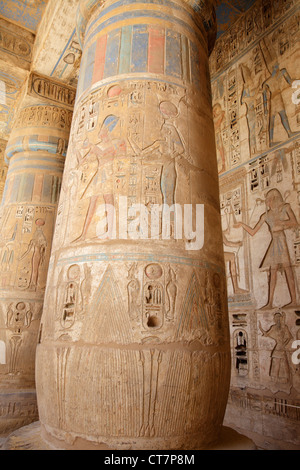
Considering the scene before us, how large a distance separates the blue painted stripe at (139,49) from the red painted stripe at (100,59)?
0.85 feet

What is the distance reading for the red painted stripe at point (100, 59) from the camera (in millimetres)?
2773

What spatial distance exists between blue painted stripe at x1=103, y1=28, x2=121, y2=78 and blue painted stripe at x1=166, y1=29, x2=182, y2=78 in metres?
0.41

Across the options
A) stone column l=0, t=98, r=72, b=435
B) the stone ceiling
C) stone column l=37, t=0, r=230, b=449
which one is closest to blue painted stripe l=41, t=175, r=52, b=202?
stone column l=0, t=98, r=72, b=435

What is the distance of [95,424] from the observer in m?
1.83

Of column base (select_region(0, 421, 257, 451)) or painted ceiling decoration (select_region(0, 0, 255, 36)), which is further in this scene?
painted ceiling decoration (select_region(0, 0, 255, 36))

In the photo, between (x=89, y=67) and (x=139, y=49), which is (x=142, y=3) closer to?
(x=139, y=49)

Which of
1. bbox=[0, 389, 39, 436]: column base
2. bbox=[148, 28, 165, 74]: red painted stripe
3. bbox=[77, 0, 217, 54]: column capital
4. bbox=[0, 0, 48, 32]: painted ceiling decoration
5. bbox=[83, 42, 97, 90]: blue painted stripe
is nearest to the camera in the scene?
bbox=[148, 28, 165, 74]: red painted stripe

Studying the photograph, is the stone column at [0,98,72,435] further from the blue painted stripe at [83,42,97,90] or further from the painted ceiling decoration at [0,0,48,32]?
the blue painted stripe at [83,42,97,90]

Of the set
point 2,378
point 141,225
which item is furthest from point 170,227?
point 2,378

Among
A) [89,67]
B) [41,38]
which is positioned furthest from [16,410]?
[41,38]

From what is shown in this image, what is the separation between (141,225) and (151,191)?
0.87 feet

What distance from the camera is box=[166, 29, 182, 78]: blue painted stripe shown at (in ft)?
8.89

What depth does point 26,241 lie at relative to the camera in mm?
4855

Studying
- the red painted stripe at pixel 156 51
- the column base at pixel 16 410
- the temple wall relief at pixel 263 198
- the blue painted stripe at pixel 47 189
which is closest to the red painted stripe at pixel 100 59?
the red painted stripe at pixel 156 51
